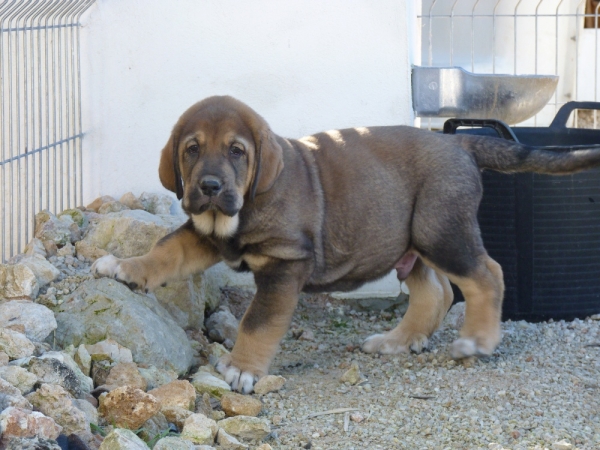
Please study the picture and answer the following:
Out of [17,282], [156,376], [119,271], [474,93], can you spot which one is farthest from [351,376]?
[474,93]

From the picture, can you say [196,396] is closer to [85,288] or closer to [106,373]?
[106,373]

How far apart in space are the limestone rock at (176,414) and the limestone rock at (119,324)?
69 cm

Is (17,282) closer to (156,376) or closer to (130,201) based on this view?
(156,376)

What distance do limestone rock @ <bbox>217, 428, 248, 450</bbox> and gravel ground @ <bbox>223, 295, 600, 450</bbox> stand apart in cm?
21

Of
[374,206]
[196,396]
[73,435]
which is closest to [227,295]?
[374,206]

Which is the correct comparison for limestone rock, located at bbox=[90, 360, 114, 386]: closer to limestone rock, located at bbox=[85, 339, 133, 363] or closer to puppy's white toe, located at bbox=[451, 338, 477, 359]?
limestone rock, located at bbox=[85, 339, 133, 363]

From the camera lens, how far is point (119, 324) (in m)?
4.77

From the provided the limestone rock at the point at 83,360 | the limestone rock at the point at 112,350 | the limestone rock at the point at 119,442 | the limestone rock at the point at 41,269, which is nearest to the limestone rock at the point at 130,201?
the limestone rock at the point at 41,269

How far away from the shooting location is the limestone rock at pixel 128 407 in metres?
3.81

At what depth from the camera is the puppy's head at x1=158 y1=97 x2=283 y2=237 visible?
4.61 m

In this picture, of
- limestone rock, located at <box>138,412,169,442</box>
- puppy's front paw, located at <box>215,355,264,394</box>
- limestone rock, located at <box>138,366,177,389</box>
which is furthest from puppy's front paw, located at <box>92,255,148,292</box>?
limestone rock, located at <box>138,412,169,442</box>

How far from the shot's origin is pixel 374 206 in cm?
530

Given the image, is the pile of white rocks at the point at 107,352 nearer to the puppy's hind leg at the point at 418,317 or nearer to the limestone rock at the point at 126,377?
the limestone rock at the point at 126,377

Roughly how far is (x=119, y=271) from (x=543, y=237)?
2.95 metres
